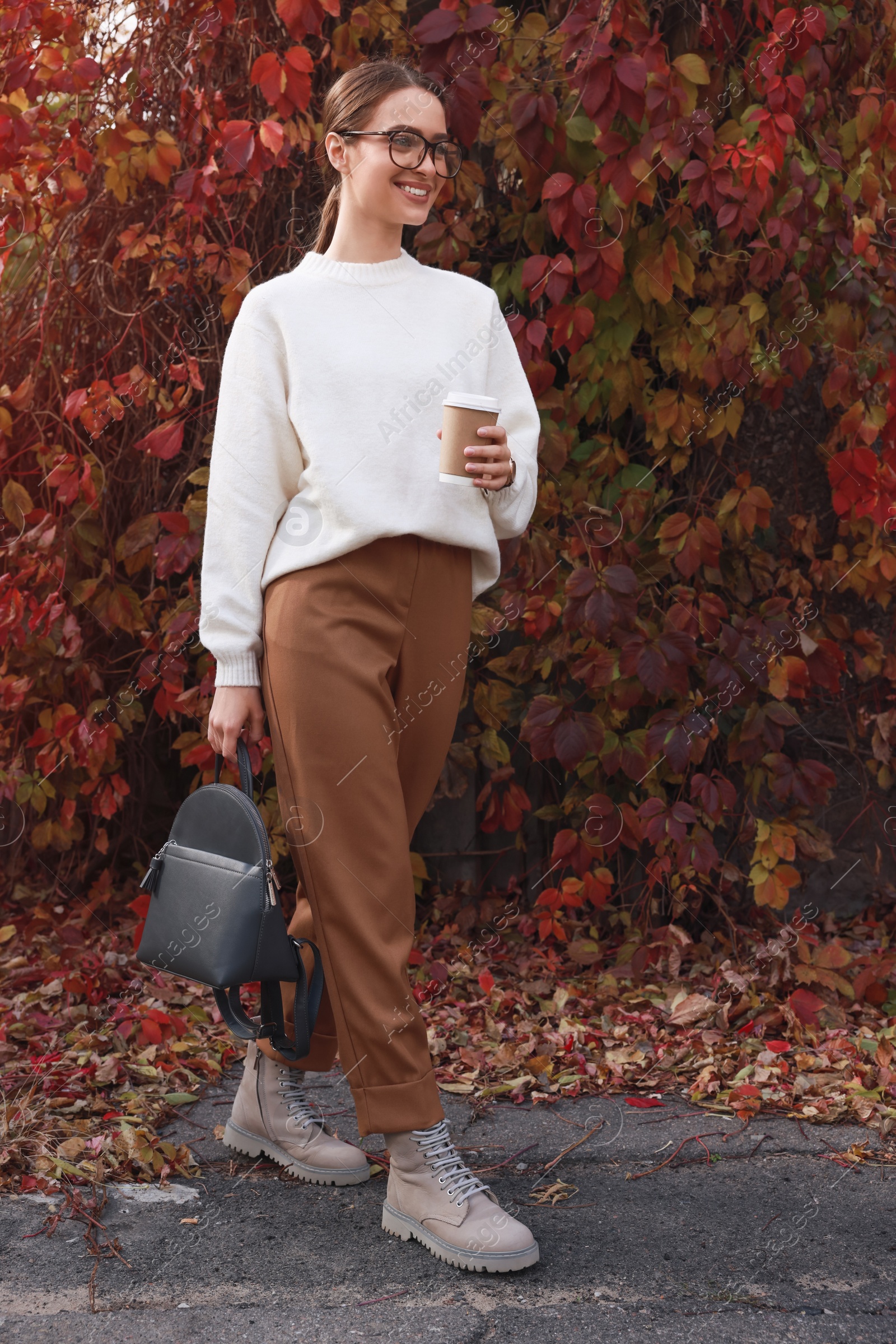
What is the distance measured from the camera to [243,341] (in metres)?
1.94

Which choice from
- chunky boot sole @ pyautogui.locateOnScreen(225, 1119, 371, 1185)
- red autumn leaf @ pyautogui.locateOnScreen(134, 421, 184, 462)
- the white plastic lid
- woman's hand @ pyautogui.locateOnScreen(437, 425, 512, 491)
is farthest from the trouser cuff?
red autumn leaf @ pyautogui.locateOnScreen(134, 421, 184, 462)

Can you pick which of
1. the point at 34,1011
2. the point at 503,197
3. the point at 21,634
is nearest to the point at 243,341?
the point at 21,634

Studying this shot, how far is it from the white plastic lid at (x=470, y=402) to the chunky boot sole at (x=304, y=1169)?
139 centimetres

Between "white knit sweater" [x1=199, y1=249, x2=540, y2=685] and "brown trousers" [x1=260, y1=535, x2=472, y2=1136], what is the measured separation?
5 cm

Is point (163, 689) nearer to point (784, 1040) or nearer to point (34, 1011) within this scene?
point (34, 1011)

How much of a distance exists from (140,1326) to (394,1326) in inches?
14.8

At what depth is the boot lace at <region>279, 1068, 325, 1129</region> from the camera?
224cm

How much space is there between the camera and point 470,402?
5.95 ft

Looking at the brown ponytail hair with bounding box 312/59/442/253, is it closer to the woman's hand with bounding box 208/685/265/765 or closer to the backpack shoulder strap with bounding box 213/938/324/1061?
the woman's hand with bounding box 208/685/265/765

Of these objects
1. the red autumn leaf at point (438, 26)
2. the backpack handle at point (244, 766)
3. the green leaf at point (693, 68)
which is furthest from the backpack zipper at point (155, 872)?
the green leaf at point (693, 68)

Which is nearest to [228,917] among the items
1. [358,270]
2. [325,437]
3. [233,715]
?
[233,715]

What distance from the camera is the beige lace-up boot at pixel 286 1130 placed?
7.26 feet

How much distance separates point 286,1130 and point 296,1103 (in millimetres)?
51

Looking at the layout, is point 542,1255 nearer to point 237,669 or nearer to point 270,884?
point 270,884
